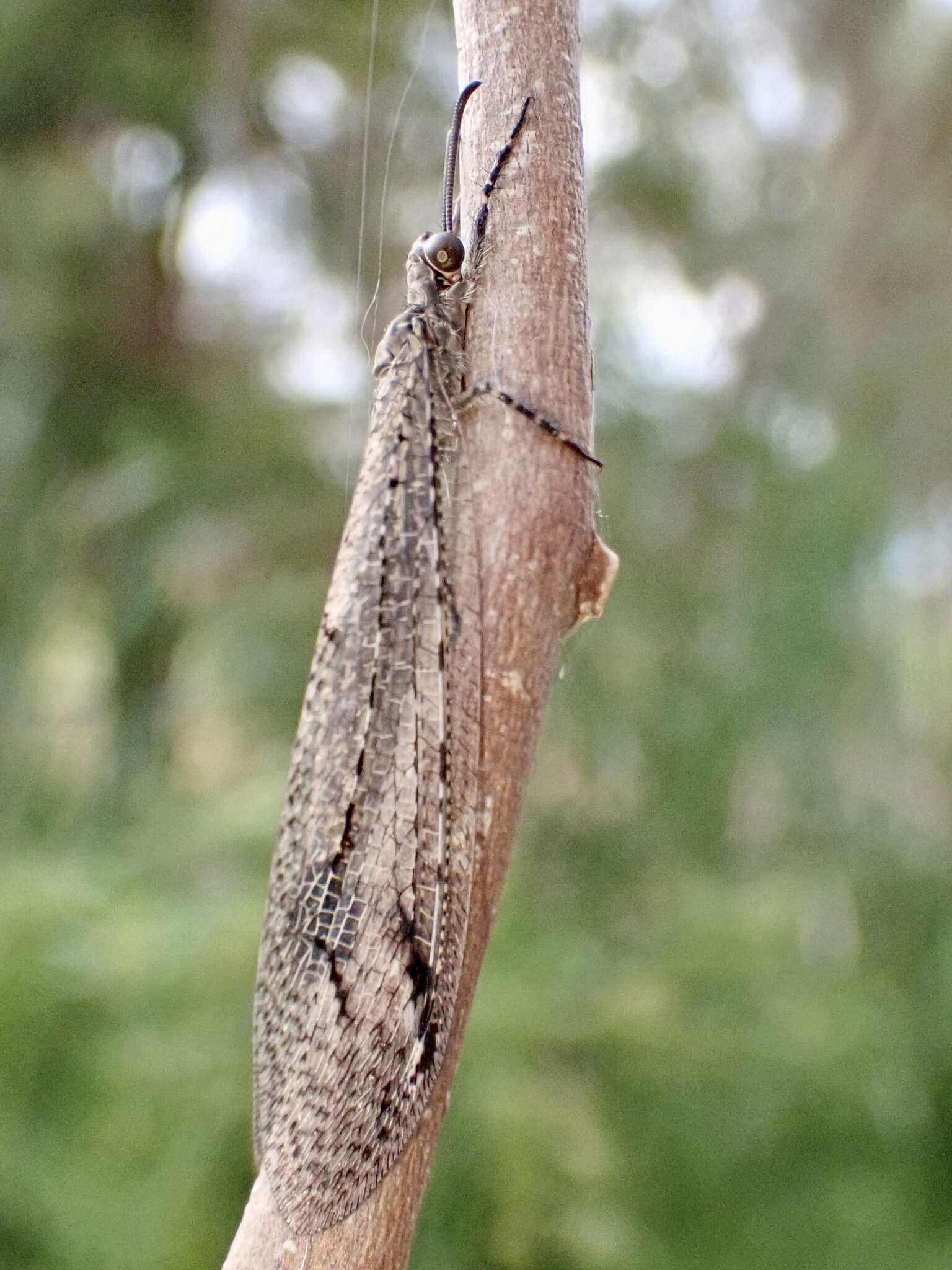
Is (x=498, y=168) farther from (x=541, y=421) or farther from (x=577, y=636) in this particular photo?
(x=577, y=636)

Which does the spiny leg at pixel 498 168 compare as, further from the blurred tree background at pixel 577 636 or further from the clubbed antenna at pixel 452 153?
the blurred tree background at pixel 577 636

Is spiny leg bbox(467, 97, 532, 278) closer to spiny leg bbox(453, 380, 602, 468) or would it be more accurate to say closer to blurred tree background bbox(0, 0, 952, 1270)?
spiny leg bbox(453, 380, 602, 468)

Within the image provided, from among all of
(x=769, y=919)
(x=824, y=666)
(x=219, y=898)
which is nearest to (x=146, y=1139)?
(x=219, y=898)

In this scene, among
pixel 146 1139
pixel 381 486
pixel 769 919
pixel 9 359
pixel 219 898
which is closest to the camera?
pixel 381 486

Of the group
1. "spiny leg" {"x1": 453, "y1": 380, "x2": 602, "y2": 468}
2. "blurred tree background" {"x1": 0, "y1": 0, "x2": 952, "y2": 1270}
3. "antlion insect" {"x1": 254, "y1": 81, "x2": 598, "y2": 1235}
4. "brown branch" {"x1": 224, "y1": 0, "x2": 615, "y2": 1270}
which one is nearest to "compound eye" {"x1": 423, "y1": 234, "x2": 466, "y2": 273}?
"antlion insect" {"x1": 254, "y1": 81, "x2": 598, "y2": 1235}

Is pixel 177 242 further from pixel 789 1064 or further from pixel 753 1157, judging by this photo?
pixel 753 1157

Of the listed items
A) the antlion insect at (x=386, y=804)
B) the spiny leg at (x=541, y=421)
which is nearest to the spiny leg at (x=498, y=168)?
the antlion insect at (x=386, y=804)

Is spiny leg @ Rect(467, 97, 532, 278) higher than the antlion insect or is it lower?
higher
